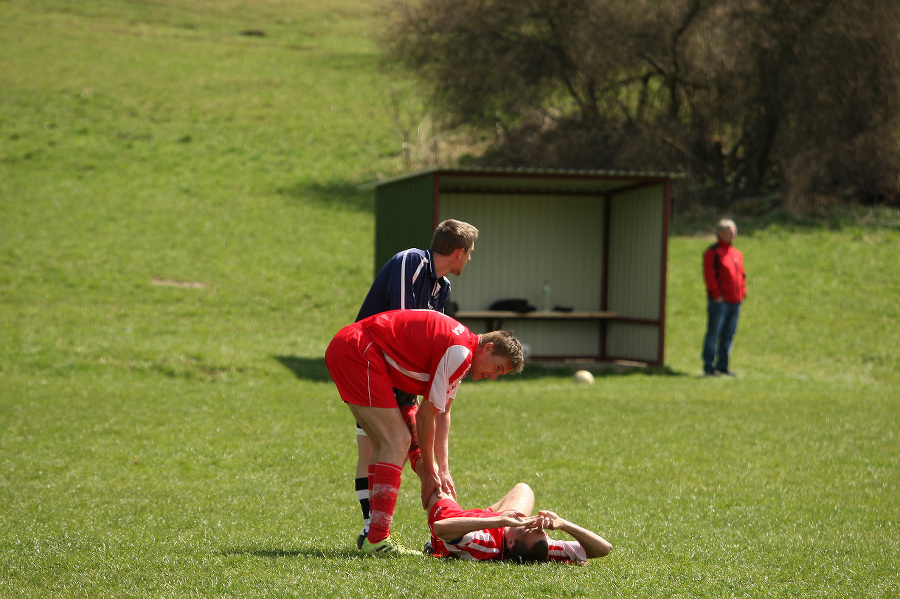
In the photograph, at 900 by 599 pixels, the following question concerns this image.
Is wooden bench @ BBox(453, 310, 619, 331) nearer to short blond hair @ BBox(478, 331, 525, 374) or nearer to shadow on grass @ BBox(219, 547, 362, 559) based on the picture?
shadow on grass @ BBox(219, 547, 362, 559)

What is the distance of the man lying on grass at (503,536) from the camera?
16.2 ft

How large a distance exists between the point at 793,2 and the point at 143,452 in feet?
72.5

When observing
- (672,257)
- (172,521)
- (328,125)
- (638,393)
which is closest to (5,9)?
(328,125)

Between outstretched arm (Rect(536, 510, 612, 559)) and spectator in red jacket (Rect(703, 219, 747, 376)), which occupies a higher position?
spectator in red jacket (Rect(703, 219, 747, 376))

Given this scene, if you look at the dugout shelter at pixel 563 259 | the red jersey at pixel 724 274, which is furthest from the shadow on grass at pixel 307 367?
the red jersey at pixel 724 274

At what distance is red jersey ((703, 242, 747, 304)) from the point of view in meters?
14.3

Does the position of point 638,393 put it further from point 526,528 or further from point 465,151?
point 465,151

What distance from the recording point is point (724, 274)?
14.3m

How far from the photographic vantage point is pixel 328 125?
1374 inches

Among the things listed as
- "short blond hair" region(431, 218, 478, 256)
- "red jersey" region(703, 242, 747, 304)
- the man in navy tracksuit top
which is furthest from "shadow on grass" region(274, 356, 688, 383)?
"short blond hair" region(431, 218, 478, 256)

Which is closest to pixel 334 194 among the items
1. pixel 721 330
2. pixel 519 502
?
pixel 721 330

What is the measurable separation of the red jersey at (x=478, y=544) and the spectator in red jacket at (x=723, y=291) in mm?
9886

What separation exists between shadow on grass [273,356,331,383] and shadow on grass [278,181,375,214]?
476 inches

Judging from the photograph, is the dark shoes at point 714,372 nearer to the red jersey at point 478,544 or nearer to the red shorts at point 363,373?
the red jersey at point 478,544
